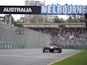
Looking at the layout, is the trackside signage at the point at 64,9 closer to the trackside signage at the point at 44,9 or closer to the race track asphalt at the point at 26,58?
the trackside signage at the point at 44,9

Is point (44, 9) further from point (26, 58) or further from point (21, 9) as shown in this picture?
point (26, 58)

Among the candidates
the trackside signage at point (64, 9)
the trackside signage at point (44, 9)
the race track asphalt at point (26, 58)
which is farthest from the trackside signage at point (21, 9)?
the race track asphalt at point (26, 58)

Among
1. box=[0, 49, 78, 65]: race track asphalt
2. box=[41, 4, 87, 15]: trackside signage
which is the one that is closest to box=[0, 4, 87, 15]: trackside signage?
box=[41, 4, 87, 15]: trackside signage

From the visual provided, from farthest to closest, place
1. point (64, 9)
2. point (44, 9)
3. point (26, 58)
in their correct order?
point (64, 9) < point (44, 9) < point (26, 58)

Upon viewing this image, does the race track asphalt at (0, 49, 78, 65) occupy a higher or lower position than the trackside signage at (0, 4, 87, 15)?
lower

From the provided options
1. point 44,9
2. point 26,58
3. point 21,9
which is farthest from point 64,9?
point 26,58

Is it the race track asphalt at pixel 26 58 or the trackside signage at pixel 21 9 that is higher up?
the trackside signage at pixel 21 9

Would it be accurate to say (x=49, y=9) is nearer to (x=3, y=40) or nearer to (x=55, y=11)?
(x=55, y=11)

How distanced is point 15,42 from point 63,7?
77.3ft

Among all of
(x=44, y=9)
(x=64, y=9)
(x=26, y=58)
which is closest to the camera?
(x=26, y=58)

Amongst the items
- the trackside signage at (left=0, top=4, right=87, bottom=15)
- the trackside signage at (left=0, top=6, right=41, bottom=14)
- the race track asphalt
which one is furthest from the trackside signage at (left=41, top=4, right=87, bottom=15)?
the race track asphalt

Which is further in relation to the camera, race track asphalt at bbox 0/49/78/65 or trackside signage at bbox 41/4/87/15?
trackside signage at bbox 41/4/87/15

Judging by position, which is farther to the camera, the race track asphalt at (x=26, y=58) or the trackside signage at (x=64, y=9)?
the trackside signage at (x=64, y=9)

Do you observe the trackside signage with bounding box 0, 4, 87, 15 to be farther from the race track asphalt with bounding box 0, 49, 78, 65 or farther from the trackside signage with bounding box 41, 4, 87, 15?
the race track asphalt with bounding box 0, 49, 78, 65
